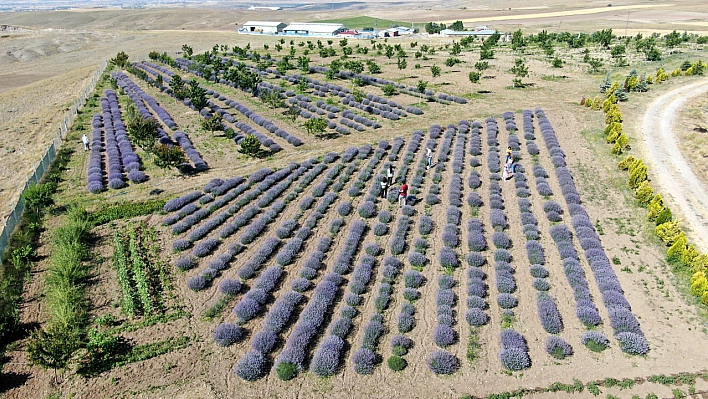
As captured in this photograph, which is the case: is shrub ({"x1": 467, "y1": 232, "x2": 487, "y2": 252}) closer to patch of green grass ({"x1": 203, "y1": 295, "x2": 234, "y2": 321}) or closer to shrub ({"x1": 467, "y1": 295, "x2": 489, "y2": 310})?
shrub ({"x1": 467, "y1": 295, "x2": 489, "y2": 310})

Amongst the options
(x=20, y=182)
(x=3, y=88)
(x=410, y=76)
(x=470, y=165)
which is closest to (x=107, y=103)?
(x=20, y=182)

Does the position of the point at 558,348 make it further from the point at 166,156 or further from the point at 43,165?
the point at 43,165

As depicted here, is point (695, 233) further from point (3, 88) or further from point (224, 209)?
point (3, 88)

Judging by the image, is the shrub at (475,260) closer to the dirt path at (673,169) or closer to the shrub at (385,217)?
the shrub at (385,217)

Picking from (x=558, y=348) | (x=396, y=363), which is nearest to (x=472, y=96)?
(x=558, y=348)

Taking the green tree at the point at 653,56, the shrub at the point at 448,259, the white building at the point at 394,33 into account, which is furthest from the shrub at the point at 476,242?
the white building at the point at 394,33

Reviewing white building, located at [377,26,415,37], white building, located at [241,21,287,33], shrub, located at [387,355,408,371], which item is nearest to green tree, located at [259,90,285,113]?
shrub, located at [387,355,408,371]
